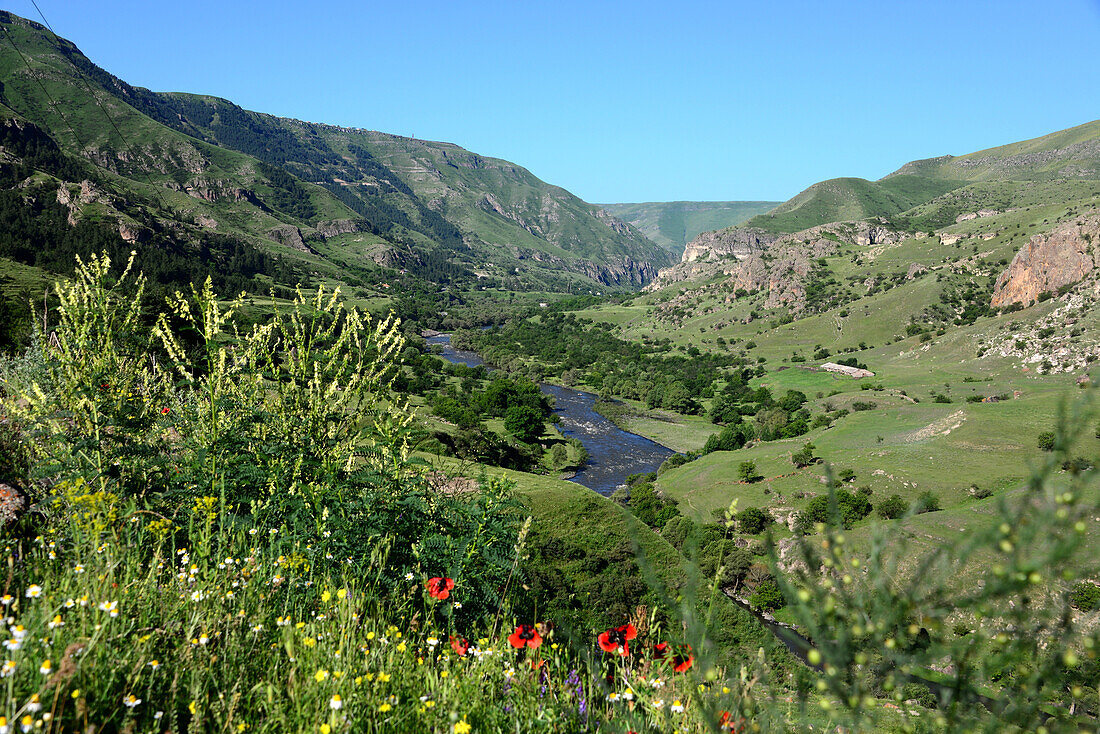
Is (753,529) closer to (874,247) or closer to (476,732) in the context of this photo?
(476,732)

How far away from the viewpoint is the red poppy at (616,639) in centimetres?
439

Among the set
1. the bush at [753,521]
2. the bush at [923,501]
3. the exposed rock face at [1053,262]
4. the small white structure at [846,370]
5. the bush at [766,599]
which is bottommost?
the bush at [766,599]

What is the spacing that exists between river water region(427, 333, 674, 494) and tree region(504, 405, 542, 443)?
22.1 feet

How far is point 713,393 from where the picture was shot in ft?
356

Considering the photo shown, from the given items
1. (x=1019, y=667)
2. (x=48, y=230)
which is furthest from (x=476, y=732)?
(x=48, y=230)

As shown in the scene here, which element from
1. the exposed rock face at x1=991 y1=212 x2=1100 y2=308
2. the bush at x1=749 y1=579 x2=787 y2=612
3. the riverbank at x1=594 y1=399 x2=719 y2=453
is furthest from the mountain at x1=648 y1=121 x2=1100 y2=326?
the bush at x1=749 y1=579 x2=787 y2=612

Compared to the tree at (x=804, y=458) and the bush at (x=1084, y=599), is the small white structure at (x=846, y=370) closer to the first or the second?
the tree at (x=804, y=458)

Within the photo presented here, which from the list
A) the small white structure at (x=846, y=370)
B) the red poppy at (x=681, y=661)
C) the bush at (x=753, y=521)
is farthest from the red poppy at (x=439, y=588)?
the small white structure at (x=846, y=370)

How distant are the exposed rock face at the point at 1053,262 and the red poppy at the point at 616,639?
12690 centimetres

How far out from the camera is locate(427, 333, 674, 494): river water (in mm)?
68812

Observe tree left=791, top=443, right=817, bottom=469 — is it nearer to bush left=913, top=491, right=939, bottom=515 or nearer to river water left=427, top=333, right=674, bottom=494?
river water left=427, top=333, right=674, bottom=494

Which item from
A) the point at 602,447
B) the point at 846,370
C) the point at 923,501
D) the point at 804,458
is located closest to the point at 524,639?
the point at 923,501

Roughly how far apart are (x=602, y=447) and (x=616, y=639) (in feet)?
256

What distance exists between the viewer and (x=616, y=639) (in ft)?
16.0
